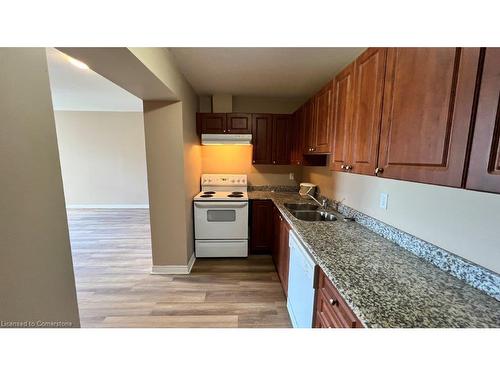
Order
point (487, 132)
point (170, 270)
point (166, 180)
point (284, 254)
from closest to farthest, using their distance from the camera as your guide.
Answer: point (487, 132) < point (284, 254) < point (166, 180) < point (170, 270)

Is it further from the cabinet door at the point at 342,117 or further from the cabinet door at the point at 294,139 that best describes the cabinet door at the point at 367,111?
the cabinet door at the point at 294,139

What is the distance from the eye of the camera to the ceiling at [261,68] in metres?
1.85

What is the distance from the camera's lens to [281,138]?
10.6 feet

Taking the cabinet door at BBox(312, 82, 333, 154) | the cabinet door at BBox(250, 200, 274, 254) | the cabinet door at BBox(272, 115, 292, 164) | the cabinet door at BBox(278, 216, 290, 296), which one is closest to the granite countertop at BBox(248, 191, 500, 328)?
the cabinet door at BBox(278, 216, 290, 296)

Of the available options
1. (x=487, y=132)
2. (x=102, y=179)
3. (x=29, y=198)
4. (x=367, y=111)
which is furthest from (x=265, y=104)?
(x=102, y=179)

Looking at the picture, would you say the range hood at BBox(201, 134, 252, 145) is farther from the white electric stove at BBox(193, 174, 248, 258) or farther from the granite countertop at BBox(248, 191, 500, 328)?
the granite countertop at BBox(248, 191, 500, 328)

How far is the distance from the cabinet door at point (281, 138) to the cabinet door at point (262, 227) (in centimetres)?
83

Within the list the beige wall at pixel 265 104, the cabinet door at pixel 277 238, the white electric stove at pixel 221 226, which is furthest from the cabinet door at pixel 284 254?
the beige wall at pixel 265 104

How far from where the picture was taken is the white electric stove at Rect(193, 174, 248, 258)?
285 centimetres

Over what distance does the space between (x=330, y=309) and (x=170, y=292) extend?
6.19 ft

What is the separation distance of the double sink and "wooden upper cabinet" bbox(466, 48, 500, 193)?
4.90 ft

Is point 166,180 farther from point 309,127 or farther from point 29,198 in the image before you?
point 309,127
